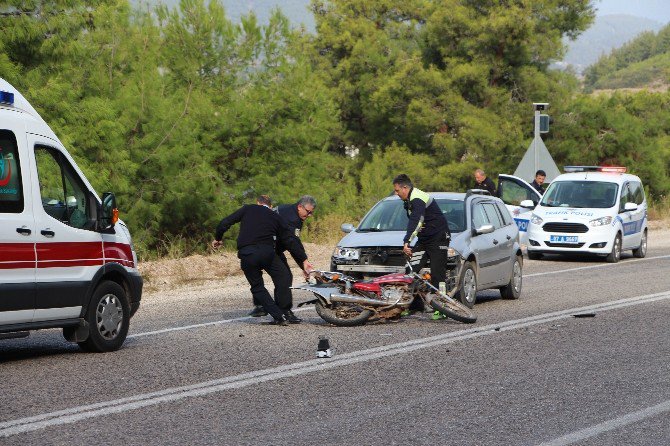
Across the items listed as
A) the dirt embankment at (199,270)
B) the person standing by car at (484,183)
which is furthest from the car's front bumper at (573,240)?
Answer: the dirt embankment at (199,270)

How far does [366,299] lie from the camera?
44.1ft

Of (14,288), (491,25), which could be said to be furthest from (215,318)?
(491,25)

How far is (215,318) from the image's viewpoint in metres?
14.7

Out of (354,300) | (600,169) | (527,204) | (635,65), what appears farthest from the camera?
(635,65)

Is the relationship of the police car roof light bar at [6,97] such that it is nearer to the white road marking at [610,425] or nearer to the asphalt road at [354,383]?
the asphalt road at [354,383]

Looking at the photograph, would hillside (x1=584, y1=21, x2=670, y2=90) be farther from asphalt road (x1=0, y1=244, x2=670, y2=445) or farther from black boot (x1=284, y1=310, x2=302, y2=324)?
asphalt road (x1=0, y1=244, x2=670, y2=445)

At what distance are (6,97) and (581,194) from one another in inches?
704

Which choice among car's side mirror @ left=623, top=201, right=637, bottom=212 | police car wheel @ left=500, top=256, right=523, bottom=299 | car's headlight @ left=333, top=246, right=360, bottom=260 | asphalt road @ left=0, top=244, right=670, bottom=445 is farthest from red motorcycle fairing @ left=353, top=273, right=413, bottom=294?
car's side mirror @ left=623, top=201, right=637, bottom=212

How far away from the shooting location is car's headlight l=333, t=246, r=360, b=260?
49.5 ft

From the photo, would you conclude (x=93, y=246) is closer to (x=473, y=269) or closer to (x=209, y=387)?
(x=209, y=387)

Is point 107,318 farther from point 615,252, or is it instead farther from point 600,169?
point 600,169

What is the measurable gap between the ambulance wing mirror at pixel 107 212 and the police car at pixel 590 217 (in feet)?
50.4

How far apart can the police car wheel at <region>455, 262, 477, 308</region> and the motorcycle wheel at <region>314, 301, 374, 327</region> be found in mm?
2142

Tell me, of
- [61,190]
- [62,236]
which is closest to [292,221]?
[61,190]
